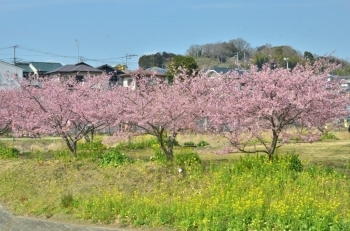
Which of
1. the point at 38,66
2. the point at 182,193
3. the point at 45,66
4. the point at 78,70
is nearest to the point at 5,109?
the point at 182,193

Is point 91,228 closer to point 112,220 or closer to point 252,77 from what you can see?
point 112,220

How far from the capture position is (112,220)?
27.7 ft

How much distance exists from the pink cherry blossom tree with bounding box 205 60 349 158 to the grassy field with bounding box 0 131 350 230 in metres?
0.77

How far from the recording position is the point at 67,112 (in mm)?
14633

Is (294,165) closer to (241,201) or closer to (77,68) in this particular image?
(241,201)

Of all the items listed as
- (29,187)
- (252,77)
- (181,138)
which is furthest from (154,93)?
(181,138)

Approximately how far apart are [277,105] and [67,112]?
7378 mm

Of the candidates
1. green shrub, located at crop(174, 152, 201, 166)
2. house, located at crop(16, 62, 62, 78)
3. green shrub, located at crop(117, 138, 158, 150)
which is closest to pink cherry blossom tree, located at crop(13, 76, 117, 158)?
green shrub, located at crop(174, 152, 201, 166)

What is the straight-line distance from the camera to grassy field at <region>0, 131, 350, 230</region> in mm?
7016

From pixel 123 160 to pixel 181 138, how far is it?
41.9 feet

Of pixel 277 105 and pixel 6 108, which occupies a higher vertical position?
pixel 6 108

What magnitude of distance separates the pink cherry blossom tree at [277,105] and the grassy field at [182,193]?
0.77 meters

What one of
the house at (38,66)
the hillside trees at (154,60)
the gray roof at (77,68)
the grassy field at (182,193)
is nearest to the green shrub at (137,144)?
the grassy field at (182,193)

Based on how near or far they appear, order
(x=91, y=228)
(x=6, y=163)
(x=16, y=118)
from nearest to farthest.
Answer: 1. (x=91, y=228)
2. (x=6, y=163)
3. (x=16, y=118)
